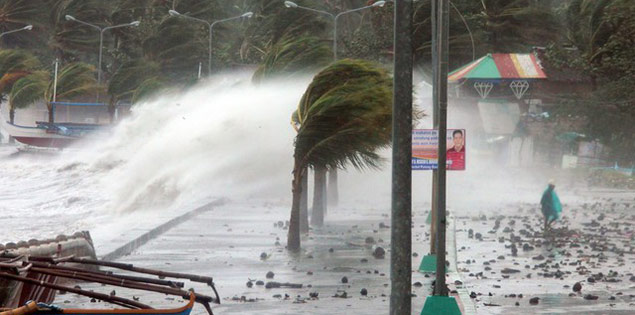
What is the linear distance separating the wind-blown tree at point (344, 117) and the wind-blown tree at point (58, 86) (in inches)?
2570

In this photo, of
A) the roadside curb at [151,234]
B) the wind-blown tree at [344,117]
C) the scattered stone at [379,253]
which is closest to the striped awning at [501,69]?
the roadside curb at [151,234]

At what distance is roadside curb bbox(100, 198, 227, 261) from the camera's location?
2647 cm

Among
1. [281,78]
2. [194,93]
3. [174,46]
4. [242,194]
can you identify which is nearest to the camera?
[281,78]

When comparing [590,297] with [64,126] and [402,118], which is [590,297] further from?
[64,126]

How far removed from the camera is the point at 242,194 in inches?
2071

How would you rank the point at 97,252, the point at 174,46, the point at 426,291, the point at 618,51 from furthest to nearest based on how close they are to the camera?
the point at 174,46 → the point at 618,51 → the point at 97,252 → the point at 426,291

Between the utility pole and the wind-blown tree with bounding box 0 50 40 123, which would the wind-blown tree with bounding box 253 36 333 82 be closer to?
the utility pole

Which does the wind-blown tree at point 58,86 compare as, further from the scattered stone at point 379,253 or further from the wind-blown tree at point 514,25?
the scattered stone at point 379,253

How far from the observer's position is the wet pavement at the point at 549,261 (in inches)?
792

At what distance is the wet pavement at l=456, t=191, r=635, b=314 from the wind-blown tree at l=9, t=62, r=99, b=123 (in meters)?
54.2

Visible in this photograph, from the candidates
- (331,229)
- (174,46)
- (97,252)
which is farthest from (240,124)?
(174,46)

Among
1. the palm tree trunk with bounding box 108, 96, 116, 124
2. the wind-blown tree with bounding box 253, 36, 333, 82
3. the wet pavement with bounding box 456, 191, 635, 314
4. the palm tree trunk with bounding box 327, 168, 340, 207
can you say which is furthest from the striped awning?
the wind-blown tree with bounding box 253, 36, 333, 82

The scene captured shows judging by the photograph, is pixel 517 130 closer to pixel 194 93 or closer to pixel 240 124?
pixel 194 93

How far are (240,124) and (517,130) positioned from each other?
124ft
